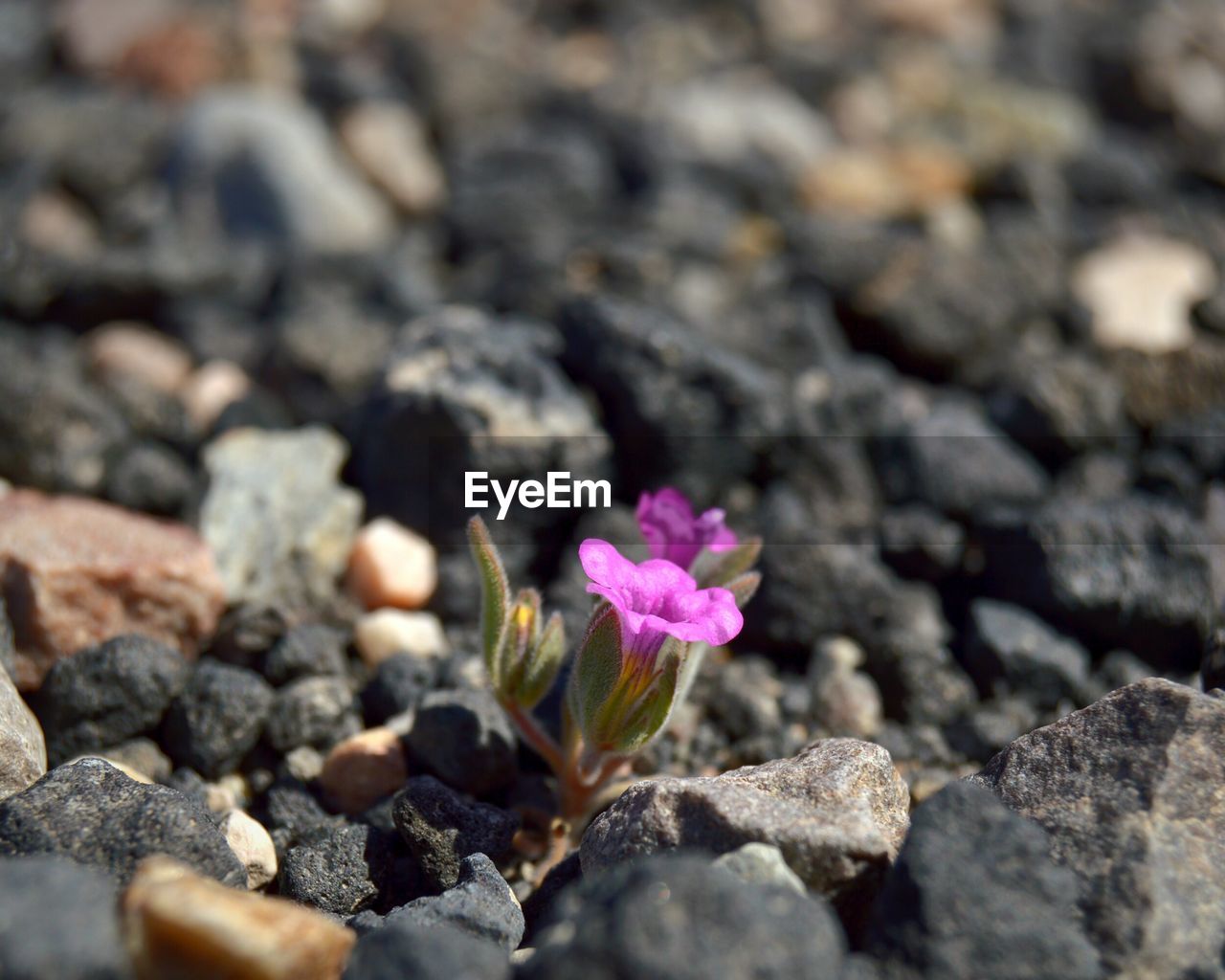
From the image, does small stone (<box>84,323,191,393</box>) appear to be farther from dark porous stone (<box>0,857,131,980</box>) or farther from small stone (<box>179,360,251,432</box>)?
dark porous stone (<box>0,857,131,980</box>)

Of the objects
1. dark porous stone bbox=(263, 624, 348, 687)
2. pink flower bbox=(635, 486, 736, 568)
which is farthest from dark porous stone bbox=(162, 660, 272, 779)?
pink flower bbox=(635, 486, 736, 568)

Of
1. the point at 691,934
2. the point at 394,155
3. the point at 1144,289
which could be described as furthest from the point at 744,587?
the point at 394,155

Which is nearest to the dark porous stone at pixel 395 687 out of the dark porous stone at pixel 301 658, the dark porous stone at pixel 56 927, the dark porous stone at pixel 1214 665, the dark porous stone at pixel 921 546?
the dark porous stone at pixel 301 658

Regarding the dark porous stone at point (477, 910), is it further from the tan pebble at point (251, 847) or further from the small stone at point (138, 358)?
the small stone at point (138, 358)

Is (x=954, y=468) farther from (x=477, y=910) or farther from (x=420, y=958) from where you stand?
(x=420, y=958)

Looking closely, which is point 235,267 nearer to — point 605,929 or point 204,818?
point 204,818

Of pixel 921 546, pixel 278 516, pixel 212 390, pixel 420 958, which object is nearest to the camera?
pixel 420 958
